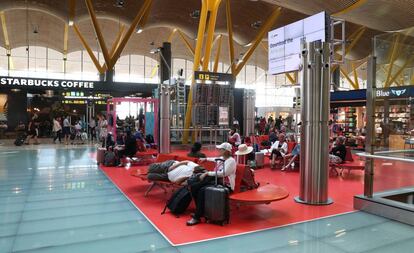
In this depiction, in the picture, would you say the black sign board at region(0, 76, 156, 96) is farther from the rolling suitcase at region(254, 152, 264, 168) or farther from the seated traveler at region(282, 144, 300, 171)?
the seated traveler at region(282, 144, 300, 171)

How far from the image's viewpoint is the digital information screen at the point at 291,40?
9.61m

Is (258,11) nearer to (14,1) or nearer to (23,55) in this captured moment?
(14,1)

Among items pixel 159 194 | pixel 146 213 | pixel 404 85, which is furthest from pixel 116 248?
pixel 404 85

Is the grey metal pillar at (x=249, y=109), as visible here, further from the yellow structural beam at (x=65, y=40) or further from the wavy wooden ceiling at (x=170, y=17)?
the yellow structural beam at (x=65, y=40)

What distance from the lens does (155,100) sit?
14.6 meters

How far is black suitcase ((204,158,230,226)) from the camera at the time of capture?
4688mm

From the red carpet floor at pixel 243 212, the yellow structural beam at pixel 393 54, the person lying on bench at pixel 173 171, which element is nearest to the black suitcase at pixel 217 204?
the red carpet floor at pixel 243 212

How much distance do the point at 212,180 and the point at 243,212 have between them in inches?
34.3

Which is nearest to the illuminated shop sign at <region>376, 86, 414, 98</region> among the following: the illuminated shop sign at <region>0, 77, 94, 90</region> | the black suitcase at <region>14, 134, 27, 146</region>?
the black suitcase at <region>14, 134, 27, 146</region>

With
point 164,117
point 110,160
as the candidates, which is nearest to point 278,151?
point 110,160

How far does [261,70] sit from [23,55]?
2689 cm

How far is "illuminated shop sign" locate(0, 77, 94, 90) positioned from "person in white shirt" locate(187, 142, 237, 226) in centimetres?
1848

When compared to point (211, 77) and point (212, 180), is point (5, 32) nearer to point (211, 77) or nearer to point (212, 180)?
point (211, 77)

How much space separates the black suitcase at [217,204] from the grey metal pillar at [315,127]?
2094mm
